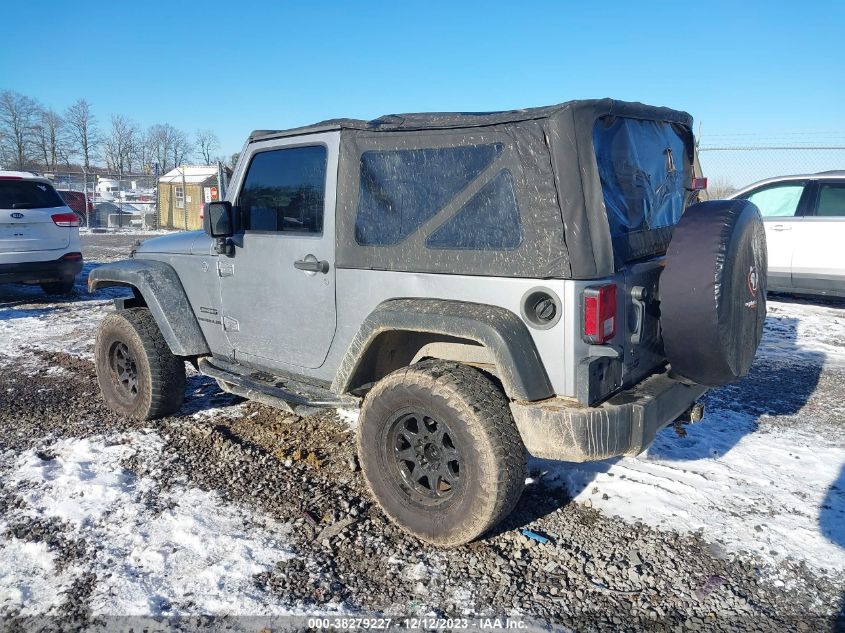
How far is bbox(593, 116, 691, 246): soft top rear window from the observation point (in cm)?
292

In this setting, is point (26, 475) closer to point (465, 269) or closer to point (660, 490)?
point (465, 269)

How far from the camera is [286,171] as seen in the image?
3730mm

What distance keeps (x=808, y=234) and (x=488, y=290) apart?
7676 mm

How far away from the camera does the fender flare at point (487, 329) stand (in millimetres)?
2623

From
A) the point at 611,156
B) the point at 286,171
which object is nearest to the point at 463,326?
the point at 611,156

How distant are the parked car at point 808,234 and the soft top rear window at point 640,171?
5.23m

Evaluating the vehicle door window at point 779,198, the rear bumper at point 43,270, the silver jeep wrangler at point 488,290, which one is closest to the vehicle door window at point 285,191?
the silver jeep wrangler at point 488,290

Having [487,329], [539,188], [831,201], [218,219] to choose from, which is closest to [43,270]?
[218,219]

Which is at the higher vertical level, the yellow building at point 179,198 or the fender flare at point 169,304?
the yellow building at point 179,198

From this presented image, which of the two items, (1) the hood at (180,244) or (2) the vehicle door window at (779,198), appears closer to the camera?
(1) the hood at (180,244)

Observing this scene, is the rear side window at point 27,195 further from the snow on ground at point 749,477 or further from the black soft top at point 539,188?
the snow on ground at point 749,477

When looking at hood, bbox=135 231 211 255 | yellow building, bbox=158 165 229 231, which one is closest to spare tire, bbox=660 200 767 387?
hood, bbox=135 231 211 255

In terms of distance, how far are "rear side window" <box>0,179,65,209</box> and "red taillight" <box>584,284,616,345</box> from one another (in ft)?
28.5

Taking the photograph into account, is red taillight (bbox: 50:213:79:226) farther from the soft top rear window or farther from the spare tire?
the spare tire
